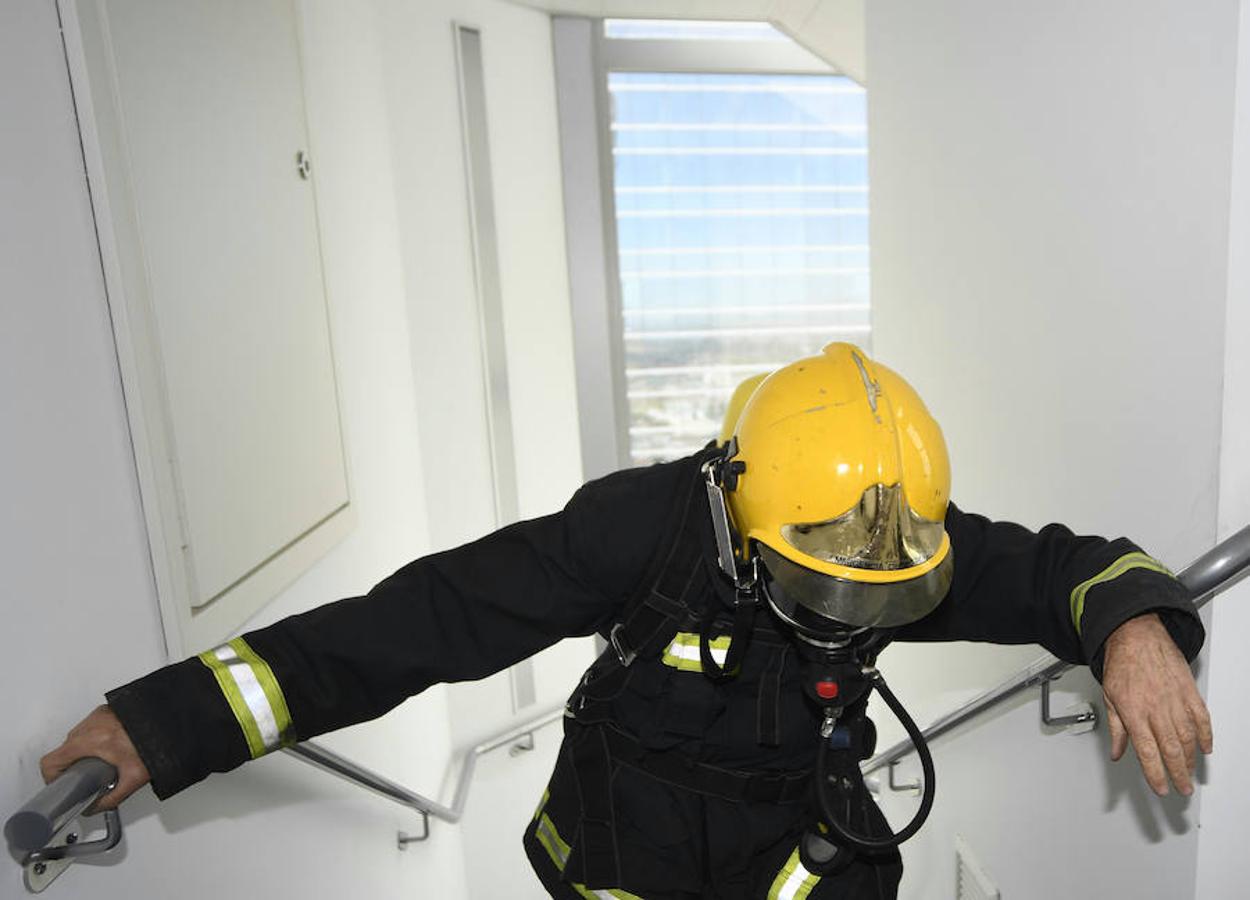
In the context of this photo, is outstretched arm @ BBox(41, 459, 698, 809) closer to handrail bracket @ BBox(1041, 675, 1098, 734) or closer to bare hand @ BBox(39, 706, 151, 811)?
bare hand @ BBox(39, 706, 151, 811)

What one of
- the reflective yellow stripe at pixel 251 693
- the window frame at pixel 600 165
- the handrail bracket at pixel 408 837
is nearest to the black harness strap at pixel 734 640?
the reflective yellow stripe at pixel 251 693

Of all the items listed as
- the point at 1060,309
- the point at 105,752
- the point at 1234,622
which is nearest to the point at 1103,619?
the point at 1234,622

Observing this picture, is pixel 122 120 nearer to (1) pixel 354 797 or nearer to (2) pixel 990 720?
(1) pixel 354 797

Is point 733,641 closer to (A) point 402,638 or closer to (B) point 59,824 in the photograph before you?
(A) point 402,638

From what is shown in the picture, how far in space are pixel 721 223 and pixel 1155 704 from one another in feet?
12.9

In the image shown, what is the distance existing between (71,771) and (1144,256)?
1745 mm

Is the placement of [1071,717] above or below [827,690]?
below

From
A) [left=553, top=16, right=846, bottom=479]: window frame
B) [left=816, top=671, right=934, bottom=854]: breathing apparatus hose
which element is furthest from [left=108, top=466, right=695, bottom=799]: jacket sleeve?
[left=553, top=16, right=846, bottom=479]: window frame

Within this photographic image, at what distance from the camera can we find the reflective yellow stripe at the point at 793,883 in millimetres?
1416

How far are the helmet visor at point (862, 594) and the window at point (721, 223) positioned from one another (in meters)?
3.48

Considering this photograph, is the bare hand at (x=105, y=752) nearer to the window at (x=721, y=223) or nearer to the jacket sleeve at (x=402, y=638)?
the jacket sleeve at (x=402, y=638)

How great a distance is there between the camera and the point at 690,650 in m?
1.41

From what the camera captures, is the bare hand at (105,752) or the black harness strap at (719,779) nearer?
the bare hand at (105,752)

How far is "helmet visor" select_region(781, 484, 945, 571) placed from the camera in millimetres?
1183
